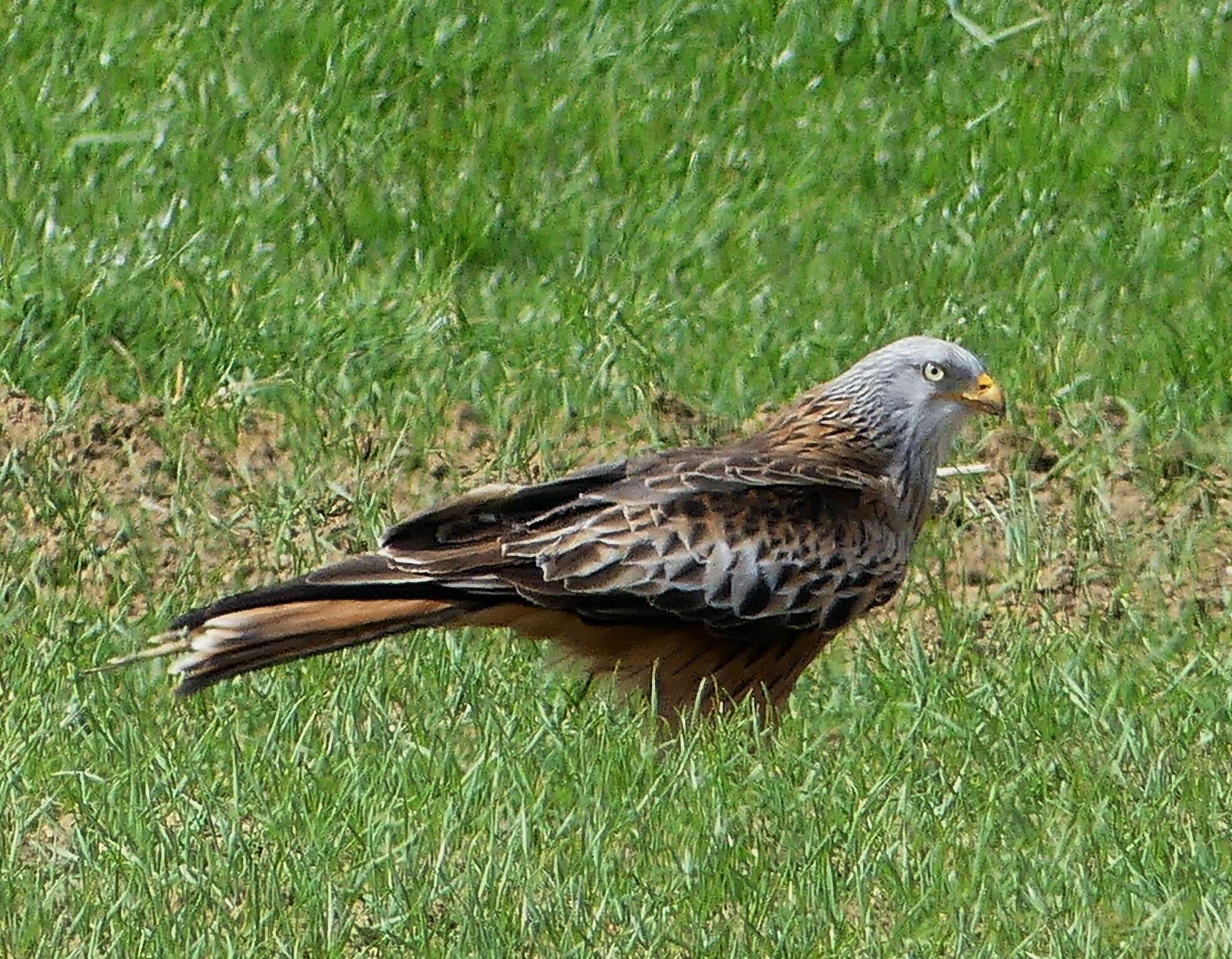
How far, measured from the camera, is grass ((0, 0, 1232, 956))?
18.0 feet

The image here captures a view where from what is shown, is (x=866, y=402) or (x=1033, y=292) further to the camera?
(x=1033, y=292)

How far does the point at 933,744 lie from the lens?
6.39m

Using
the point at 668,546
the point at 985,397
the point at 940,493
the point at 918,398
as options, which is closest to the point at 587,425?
the point at 940,493

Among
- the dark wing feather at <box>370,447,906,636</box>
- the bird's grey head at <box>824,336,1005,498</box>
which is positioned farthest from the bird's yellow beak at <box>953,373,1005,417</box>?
the dark wing feather at <box>370,447,906,636</box>

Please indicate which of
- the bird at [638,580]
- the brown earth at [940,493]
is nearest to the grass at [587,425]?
the brown earth at [940,493]

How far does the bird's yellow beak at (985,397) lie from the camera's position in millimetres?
7191

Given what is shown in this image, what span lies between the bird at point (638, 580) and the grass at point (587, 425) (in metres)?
0.23

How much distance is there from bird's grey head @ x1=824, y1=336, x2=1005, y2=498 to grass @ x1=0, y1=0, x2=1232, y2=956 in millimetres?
538

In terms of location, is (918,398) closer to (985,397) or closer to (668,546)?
(985,397)

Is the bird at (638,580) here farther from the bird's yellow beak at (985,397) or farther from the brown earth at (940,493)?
the brown earth at (940,493)

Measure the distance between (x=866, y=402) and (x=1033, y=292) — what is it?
6.46 feet

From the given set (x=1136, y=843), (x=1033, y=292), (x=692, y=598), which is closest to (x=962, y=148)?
(x=1033, y=292)

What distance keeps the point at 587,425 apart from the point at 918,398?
1.39 metres

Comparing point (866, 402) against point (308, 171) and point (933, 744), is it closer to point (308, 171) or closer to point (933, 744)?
point (933, 744)
